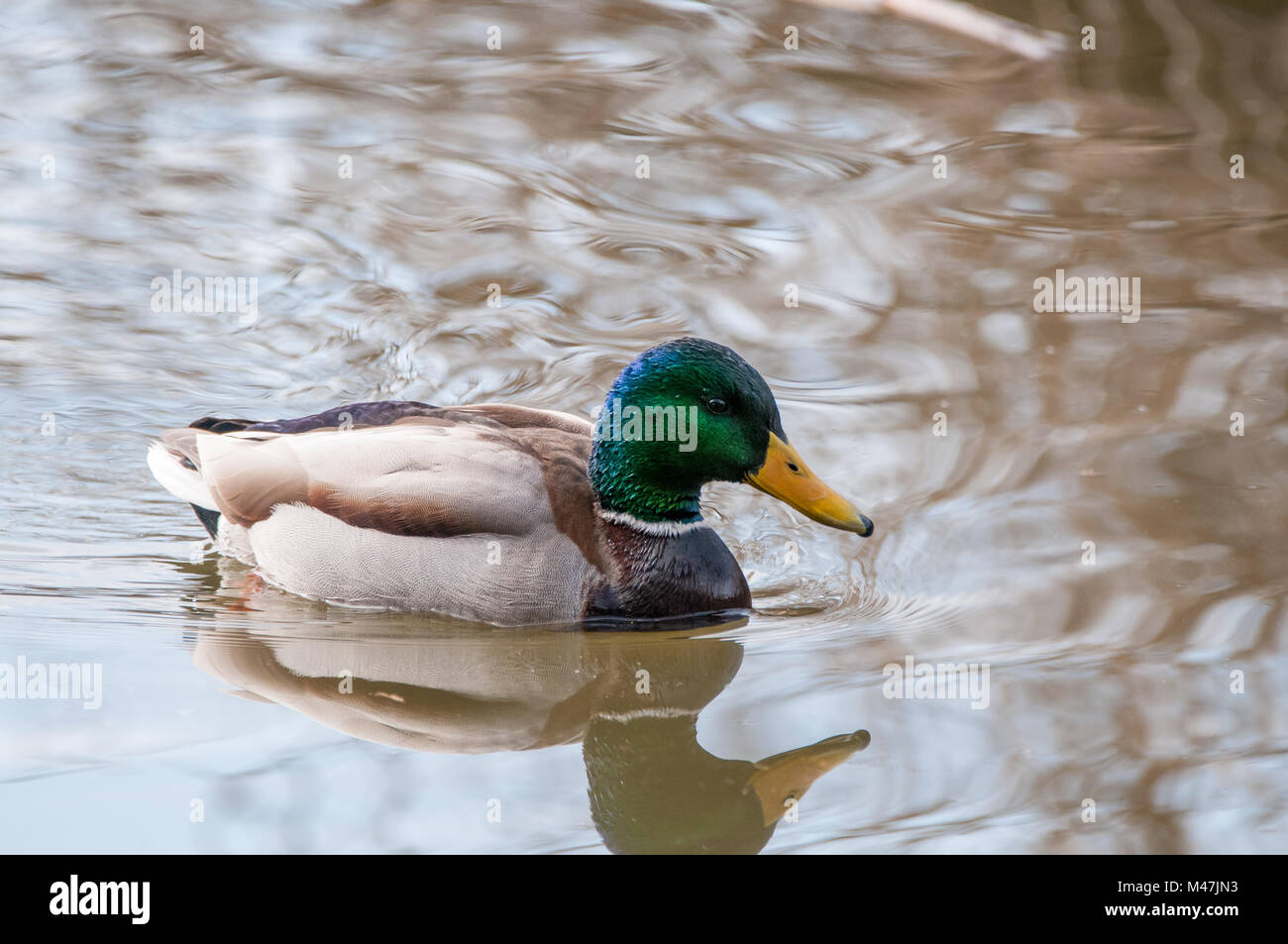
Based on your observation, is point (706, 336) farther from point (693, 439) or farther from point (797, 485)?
point (797, 485)

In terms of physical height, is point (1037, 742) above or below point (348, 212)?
below

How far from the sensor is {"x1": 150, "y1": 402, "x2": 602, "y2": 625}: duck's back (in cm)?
582

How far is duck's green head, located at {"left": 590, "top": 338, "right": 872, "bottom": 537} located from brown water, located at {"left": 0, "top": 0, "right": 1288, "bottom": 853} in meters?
0.55

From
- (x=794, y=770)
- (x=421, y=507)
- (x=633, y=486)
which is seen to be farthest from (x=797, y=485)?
(x=421, y=507)

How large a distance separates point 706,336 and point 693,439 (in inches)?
94.5

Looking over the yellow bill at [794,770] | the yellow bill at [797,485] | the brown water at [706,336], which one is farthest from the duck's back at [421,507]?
the yellow bill at [794,770]

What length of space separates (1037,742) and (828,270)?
14.3 feet

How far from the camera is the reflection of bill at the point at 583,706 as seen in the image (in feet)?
15.5

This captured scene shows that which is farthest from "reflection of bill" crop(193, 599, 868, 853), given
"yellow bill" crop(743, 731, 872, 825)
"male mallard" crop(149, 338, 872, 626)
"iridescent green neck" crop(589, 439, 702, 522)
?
"iridescent green neck" crop(589, 439, 702, 522)

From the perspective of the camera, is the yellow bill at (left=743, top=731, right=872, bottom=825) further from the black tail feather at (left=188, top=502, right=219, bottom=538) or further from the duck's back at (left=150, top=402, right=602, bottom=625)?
the black tail feather at (left=188, top=502, right=219, bottom=538)

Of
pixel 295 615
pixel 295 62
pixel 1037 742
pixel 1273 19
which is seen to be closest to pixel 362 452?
pixel 295 615

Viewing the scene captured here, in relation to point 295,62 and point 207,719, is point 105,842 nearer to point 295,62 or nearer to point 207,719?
point 207,719

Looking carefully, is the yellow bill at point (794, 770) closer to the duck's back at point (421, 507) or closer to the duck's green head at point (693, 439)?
the duck's green head at point (693, 439)

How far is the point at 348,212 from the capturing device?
31.1 feet
